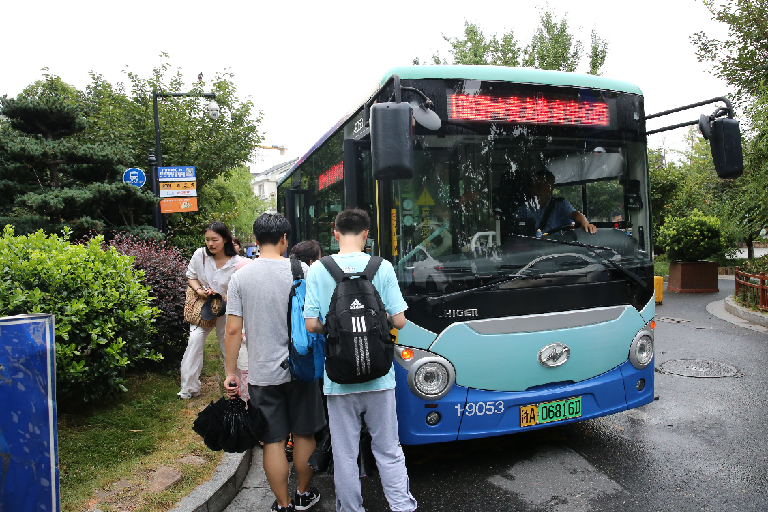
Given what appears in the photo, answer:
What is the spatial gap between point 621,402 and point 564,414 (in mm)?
580

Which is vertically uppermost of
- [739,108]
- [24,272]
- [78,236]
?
[739,108]

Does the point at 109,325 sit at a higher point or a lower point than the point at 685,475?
higher

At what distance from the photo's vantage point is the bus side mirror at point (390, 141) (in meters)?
3.28

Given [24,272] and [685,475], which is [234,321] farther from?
[685,475]

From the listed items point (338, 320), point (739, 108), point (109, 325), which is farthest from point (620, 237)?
point (739, 108)

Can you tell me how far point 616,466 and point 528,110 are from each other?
2.81 m

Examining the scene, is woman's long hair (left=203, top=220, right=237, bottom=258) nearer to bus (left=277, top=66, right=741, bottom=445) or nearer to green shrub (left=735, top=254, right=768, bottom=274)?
bus (left=277, top=66, right=741, bottom=445)

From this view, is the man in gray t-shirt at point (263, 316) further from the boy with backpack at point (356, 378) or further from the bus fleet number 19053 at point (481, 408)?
the bus fleet number 19053 at point (481, 408)

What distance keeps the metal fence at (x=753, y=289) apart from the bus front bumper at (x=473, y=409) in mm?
9091

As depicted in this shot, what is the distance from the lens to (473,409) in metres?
3.70

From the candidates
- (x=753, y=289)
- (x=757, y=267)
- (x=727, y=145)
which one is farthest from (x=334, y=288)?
(x=757, y=267)

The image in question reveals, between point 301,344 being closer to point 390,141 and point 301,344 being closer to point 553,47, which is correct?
point 390,141

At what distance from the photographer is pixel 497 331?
12.2 ft

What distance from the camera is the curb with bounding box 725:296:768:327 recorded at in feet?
33.1
